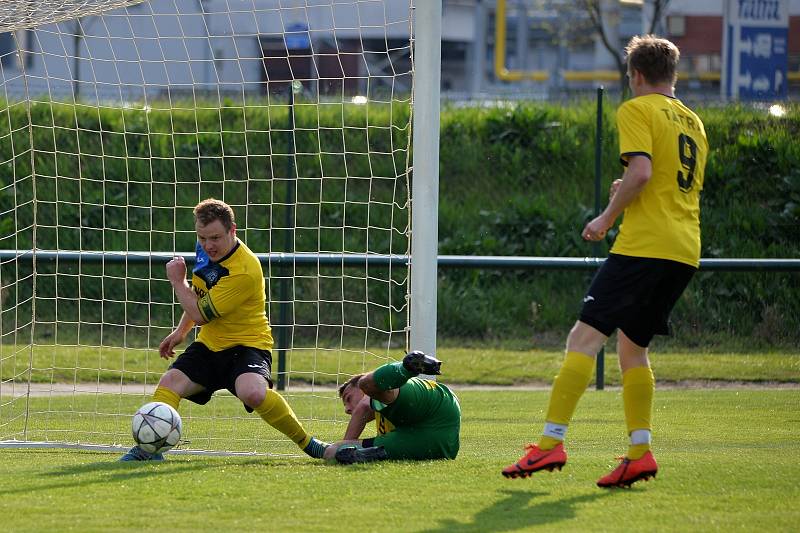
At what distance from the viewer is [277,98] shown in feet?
54.5

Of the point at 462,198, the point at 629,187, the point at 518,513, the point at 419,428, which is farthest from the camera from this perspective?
the point at 462,198

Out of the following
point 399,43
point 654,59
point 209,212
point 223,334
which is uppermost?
point 399,43

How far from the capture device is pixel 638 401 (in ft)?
16.6

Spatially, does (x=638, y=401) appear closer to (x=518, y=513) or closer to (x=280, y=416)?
(x=518, y=513)

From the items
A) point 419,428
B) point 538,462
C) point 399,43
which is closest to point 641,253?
point 538,462

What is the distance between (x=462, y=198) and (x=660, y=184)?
33.2 ft

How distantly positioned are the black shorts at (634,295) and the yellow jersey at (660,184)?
0.15ft

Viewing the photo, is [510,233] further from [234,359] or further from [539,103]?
[234,359]

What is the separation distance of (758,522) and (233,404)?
5.63 meters

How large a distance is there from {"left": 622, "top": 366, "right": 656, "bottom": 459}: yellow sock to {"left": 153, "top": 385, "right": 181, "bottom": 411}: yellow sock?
2.41 m

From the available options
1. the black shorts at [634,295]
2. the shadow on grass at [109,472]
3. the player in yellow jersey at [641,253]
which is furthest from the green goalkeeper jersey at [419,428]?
the black shorts at [634,295]

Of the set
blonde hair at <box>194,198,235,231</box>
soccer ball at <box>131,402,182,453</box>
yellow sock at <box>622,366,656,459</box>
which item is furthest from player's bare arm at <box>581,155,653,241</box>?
soccer ball at <box>131,402,182,453</box>

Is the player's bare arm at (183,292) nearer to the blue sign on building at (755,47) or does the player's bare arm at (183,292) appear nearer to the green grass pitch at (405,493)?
the green grass pitch at (405,493)

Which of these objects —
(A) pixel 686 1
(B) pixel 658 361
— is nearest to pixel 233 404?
(B) pixel 658 361
